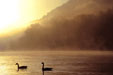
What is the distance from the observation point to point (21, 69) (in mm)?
95562

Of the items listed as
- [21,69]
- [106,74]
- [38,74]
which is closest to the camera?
[106,74]

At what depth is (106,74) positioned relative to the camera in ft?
242

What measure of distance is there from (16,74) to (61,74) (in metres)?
10.8

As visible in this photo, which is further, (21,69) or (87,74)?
(21,69)

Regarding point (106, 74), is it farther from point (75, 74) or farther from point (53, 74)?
point (53, 74)

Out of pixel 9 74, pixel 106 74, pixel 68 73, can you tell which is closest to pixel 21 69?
pixel 9 74

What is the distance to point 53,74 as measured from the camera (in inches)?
3044

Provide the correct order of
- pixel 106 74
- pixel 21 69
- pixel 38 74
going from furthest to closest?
pixel 21 69 < pixel 38 74 < pixel 106 74

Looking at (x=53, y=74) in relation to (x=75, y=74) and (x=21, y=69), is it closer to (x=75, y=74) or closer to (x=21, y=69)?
(x=75, y=74)

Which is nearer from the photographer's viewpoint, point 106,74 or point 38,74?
point 106,74

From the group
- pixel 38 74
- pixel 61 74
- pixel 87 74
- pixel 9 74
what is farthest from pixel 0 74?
pixel 87 74

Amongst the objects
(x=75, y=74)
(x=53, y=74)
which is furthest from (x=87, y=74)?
(x=53, y=74)

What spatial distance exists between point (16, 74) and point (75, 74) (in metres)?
13.8

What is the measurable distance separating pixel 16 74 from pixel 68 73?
11840mm
